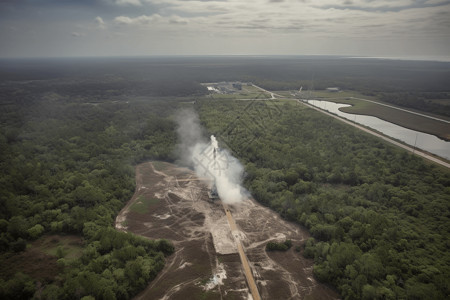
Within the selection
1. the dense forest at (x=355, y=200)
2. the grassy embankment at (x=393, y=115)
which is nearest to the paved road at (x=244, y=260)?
the dense forest at (x=355, y=200)

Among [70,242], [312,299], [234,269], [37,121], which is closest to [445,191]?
[312,299]

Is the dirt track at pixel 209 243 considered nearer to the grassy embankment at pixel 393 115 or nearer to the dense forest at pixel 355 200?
the dense forest at pixel 355 200

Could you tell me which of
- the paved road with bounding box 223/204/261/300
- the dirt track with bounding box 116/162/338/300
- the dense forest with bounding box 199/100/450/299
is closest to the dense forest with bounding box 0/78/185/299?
the dirt track with bounding box 116/162/338/300

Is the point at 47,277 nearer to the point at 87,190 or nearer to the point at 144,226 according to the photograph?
the point at 144,226

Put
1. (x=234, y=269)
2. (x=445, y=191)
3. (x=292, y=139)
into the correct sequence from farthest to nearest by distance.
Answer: (x=292, y=139) → (x=445, y=191) → (x=234, y=269)

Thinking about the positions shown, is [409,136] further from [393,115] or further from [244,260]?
[244,260]

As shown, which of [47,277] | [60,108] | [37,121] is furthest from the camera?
[60,108]

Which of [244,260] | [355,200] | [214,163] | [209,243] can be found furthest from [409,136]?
[209,243]
